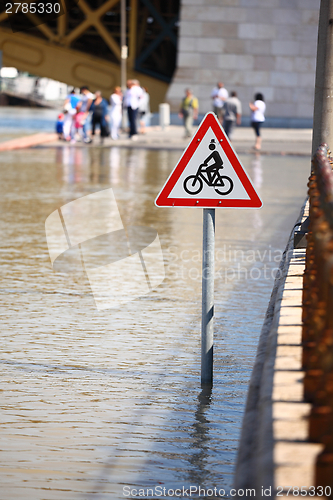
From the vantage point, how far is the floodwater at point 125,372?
4.01 meters

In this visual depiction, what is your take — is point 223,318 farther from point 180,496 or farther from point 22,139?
point 22,139

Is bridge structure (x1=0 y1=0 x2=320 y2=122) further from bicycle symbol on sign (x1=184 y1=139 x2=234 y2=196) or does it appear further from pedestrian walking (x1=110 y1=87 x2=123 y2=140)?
bicycle symbol on sign (x1=184 y1=139 x2=234 y2=196)

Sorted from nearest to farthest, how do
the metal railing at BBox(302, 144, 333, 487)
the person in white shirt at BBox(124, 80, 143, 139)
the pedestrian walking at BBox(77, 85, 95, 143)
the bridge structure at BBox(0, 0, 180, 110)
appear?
1. the metal railing at BBox(302, 144, 333, 487)
2. the pedestrian walking at BBox(77, 85, 95, 143)
3. the person in white shirt at BBox(124, 80, 143, 139)
4. the bridge structure at BBox(0, 0, 180, 110)

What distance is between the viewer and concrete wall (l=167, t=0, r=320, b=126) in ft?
136

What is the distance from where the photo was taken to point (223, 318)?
7.11 meters

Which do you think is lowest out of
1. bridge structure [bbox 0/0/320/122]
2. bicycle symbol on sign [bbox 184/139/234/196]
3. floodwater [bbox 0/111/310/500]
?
floodwater [bbox 0/111/310/500]

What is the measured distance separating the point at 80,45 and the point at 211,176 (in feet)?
174

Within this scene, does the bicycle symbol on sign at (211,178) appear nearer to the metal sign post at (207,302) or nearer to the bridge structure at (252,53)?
the metal sign post at (207,302)

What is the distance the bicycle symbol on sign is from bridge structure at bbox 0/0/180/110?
44.2 metres

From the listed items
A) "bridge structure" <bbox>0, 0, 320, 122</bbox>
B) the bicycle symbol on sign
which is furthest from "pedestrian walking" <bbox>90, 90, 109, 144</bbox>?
the bicycle symbol on sign

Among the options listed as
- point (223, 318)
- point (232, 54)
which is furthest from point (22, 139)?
point (223, 318)

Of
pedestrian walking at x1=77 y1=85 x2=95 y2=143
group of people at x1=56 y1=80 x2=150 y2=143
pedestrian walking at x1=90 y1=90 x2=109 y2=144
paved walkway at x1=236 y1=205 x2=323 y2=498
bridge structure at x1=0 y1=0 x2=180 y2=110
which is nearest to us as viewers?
paved walkway at x1=236 y1=205 x2=323 y2=498

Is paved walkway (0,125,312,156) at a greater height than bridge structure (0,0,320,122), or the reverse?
bridge structure (0,0,320,122)

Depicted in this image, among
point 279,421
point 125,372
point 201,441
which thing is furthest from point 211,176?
point 279,421
